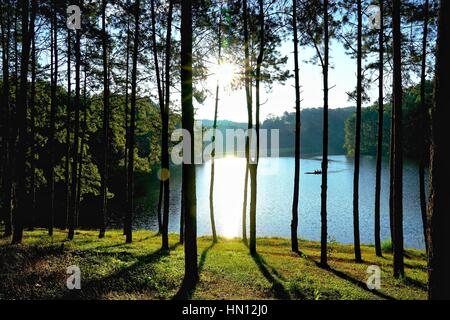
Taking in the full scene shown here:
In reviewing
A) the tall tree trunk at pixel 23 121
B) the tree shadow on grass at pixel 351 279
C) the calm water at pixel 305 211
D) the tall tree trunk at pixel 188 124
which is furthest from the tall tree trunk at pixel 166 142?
the calm water at pixel 305 211

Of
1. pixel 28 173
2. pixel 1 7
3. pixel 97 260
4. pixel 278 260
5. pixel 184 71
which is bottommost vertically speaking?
pixel 278 260

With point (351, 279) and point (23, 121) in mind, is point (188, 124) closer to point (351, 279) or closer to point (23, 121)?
point (23, 121)

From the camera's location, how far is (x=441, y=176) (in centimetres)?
572

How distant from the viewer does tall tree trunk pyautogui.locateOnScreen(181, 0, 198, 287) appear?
9.31 m

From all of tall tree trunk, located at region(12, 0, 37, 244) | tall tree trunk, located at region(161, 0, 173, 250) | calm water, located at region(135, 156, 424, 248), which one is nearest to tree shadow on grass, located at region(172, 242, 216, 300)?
tall tree trunk, located at region(161, 0, 173, 250)

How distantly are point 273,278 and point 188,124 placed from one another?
18.7 ft

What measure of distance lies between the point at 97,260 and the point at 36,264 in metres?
1.94

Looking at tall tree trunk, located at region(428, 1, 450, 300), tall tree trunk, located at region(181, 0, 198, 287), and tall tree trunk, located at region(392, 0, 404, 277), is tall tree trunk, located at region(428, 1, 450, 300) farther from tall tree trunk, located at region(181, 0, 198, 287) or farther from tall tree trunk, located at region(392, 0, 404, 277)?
tall tree trunk, located at region(392, 0, 404, 277)

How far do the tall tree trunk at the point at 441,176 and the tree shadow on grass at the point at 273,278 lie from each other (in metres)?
3.78

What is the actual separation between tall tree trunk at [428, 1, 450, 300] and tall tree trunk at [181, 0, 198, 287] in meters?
5.70

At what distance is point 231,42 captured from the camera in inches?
699

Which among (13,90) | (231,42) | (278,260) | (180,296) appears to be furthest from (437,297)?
(13,90)

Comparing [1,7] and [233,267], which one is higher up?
[1,7]
